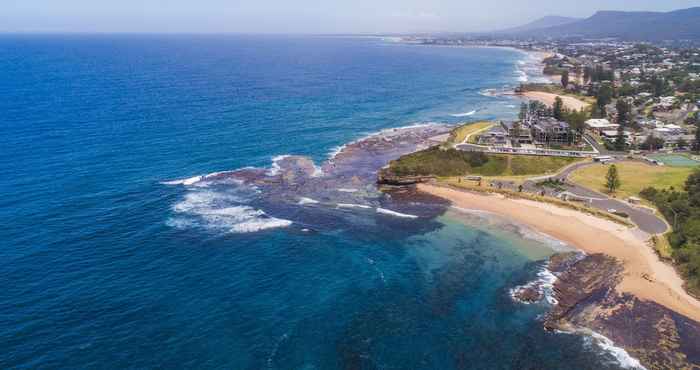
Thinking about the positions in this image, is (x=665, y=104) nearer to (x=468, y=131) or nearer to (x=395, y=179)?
(x=468, y=131)

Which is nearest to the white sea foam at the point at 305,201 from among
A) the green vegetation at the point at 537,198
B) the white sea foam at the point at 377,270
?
the white sea foam at the point at 377,270

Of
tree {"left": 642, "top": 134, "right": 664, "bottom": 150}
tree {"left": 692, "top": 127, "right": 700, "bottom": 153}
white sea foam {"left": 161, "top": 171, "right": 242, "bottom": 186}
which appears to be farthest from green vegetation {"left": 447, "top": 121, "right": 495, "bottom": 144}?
white sea foam {"left": 161, "top": 171, "right": 242, "bottom": 186}

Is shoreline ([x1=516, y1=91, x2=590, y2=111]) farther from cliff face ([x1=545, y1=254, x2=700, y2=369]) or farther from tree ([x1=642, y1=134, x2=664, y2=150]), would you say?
cliff face ([x1=545, y1=254, x2=700, y2=369])

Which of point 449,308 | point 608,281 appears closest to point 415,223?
point 449,308

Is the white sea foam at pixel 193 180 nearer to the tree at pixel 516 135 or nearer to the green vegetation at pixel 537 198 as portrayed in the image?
the green vegetation at pixel 537 198

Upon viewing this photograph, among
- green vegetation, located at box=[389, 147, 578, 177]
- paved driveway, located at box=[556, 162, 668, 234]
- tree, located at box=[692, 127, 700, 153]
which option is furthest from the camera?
tree, located at box=[692, 127, 700, 153]
